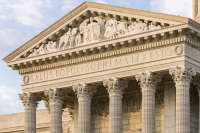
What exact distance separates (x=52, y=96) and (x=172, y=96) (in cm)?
975

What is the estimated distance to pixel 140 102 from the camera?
4769 cm

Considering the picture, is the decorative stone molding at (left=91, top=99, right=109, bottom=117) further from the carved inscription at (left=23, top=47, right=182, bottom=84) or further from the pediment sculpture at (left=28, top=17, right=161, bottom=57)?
the pediment sculpture at (left=28, top=17, right=161, bottom=57)

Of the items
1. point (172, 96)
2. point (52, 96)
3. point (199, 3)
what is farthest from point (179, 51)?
point (199, 3)

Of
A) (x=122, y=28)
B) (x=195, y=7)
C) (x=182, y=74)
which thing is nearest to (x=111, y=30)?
(x=122, y=28)

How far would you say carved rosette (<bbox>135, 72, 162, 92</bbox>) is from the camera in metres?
43.1

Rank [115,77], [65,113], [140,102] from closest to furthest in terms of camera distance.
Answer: [115,77] → [140,102] → [65,113]

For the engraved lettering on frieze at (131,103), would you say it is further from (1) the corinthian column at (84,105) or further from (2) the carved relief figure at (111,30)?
(2) the carved relief figure at (111,30)

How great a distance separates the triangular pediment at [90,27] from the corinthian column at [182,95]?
3394 millimetres

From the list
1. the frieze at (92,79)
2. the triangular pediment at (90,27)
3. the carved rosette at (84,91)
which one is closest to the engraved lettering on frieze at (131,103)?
the carved rosette at (84,91)

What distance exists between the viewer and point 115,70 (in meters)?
45.0

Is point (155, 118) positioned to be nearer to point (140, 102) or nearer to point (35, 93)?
point (140, 102)

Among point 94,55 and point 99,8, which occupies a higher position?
point 99,8

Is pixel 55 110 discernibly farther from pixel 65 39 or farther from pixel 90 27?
pixel 90 27

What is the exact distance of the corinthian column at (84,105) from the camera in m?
45.9
